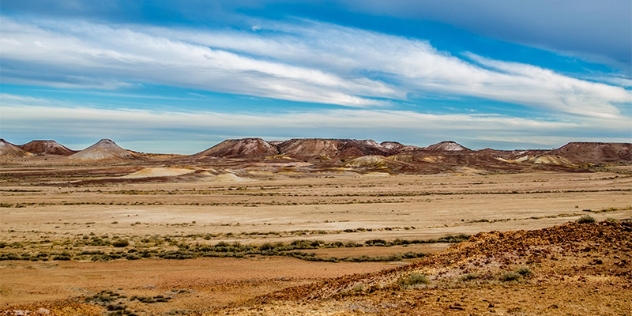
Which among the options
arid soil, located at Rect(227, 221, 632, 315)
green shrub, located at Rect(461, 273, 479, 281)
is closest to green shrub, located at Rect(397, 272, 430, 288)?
arid soil, located at Rect(227, 221, 632, 315)

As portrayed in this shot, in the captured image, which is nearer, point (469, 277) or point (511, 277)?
point (511, 277)

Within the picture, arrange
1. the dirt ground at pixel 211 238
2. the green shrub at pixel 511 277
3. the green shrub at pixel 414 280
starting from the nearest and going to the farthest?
the green shrub at pixel 511 277 → the green shrub at pixel 414 280 → the dirt ground at pixel 211 238

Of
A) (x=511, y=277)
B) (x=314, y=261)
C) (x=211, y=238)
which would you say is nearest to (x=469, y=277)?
(x=511, y=277)

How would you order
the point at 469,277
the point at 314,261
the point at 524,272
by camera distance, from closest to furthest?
the point at 524,272
the point at 469,277
the point at 314,261

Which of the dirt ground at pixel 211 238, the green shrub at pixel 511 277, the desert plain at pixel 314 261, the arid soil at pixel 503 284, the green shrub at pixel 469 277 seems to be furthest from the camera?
the dirt ground at pixel 211 238

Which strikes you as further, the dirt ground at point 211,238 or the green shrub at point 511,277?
the dirt ground at point 211,238

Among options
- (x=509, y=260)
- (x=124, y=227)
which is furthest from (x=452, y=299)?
(x=124, y=227)

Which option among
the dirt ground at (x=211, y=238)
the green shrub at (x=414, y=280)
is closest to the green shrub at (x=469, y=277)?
the green shrub at (x=414, y=280)

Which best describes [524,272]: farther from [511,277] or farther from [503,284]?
[503,284]

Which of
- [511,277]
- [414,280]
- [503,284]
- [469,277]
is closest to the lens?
[503,284]

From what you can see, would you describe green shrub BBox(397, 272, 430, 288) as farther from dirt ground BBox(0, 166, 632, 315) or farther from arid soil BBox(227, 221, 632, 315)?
dirt ground BBox(0, 166, 632, 315)

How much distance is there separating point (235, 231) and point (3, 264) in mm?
14857

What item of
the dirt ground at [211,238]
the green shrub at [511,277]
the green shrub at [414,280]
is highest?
the green shrub at [511,277]

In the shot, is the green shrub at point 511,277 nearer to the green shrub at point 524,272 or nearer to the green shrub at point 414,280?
the green shrub at point 524,272
